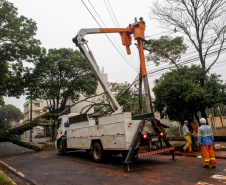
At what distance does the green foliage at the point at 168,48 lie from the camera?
14.6 meters

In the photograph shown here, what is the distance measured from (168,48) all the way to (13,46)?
1327 centimetres

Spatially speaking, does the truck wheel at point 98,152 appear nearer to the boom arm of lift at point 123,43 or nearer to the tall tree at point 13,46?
the boom arm of lift at point 123,43

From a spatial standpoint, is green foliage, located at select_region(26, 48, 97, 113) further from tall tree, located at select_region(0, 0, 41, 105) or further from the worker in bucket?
the worker in bucket

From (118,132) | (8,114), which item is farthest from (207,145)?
(8,114)

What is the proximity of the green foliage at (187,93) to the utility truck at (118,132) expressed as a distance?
154 cm

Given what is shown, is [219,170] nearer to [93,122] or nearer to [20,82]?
[93,122]

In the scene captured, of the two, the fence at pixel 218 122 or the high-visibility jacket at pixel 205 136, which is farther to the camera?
the fence at pixel 218 122

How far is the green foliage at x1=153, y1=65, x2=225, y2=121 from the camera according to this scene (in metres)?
9.81

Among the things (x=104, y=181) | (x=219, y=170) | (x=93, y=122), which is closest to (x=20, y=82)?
(x=93, y=122)

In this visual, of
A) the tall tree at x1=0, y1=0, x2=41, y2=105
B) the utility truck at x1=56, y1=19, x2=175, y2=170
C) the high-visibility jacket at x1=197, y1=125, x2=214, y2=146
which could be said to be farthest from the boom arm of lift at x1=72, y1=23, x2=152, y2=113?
the tall tree at x1=0, y1=0, x2=41, y2=105

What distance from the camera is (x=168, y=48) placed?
48.2 ft

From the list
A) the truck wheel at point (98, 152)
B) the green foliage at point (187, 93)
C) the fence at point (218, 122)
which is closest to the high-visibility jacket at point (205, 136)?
the green foliage at point (187, 93)

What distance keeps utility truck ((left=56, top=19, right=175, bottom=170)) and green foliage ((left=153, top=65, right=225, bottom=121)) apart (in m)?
1.54

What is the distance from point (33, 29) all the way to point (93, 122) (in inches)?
535
